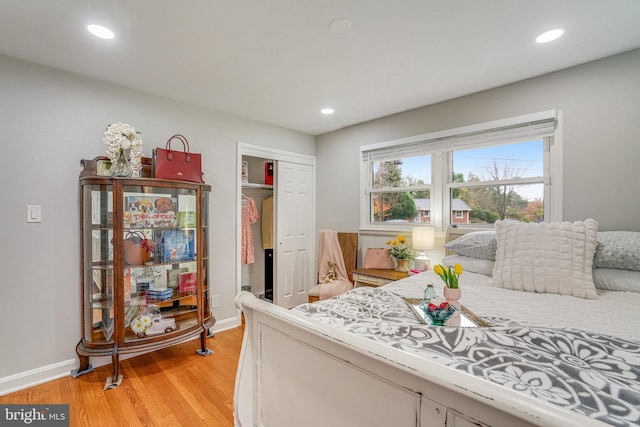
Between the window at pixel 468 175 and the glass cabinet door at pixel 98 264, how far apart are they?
2634mm

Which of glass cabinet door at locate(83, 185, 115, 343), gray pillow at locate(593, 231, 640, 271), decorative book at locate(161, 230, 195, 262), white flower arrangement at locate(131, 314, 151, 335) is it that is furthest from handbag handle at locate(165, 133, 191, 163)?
gray pillow at locate(593, 231, 640, 271)

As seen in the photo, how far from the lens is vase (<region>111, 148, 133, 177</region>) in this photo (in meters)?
2.23

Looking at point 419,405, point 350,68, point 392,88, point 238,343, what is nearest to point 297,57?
point 350,68

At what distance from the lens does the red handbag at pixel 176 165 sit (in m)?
2.41

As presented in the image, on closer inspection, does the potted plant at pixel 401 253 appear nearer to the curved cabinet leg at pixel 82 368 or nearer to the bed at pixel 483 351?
the bed at pixel 483 351

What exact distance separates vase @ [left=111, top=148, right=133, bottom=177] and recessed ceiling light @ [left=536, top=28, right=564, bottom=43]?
3108 mm

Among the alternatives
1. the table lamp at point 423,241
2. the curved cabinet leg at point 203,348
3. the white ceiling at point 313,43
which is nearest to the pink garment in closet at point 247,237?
the curved cabinet leg at point 203,348

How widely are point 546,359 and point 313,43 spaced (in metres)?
2.02

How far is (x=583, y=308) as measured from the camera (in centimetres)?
148

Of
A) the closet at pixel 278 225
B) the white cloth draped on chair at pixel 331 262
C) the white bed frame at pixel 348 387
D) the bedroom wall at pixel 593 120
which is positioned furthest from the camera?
the closet at pixel 278 225

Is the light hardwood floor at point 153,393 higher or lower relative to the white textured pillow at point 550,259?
lower

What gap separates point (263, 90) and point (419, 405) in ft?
8.61

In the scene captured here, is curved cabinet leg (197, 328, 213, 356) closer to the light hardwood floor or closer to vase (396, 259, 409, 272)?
the light hardwood floor

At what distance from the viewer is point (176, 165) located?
2.48m
